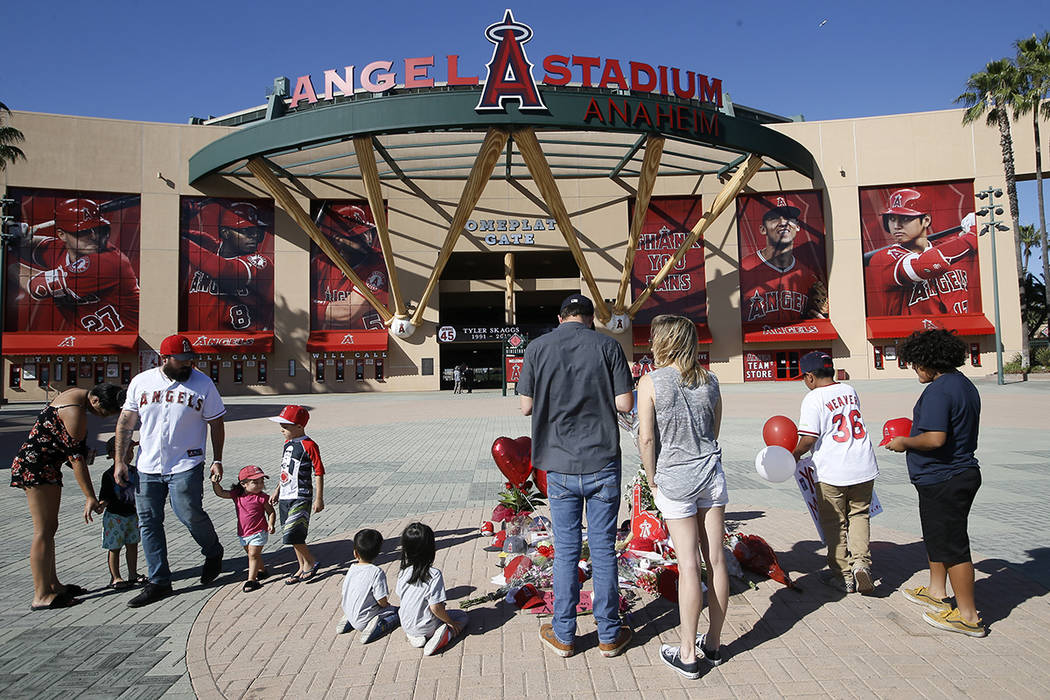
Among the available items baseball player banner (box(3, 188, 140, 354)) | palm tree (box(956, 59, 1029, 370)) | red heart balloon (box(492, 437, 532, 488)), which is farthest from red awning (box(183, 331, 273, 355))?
palm tree (box(956, 59, 1029, 370))

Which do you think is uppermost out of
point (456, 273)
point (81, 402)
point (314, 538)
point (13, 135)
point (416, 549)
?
point (13, 135)

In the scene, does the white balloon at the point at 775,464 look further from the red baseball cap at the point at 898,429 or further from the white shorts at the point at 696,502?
the white shorts at the point at 696,502

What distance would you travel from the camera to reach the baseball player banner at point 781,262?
3312 cm

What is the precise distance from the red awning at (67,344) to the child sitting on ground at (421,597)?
33.3 metres

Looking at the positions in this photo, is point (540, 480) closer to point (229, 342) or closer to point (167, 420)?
point (167, 420)

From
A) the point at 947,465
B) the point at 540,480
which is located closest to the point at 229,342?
the point at 540,480

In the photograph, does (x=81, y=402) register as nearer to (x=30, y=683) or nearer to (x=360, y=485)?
(x=30, y=683)

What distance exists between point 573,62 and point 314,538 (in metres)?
23.0

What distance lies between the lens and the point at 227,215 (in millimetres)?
31891

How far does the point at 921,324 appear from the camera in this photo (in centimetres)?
3108

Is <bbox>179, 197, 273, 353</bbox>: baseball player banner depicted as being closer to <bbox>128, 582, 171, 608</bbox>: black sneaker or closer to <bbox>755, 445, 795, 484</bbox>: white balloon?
<bbox>128, 582, 171, 608</bbox>: black sneaker

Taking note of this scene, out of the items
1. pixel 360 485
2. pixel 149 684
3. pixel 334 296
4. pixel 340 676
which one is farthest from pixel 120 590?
pixel 334 296

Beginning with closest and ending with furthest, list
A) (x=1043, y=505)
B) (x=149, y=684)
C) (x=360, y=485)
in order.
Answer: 1. (x=149, y=684)
2. (x=1043, y=505)
3. (x=360, y=485)

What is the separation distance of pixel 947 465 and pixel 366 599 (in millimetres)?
3583
